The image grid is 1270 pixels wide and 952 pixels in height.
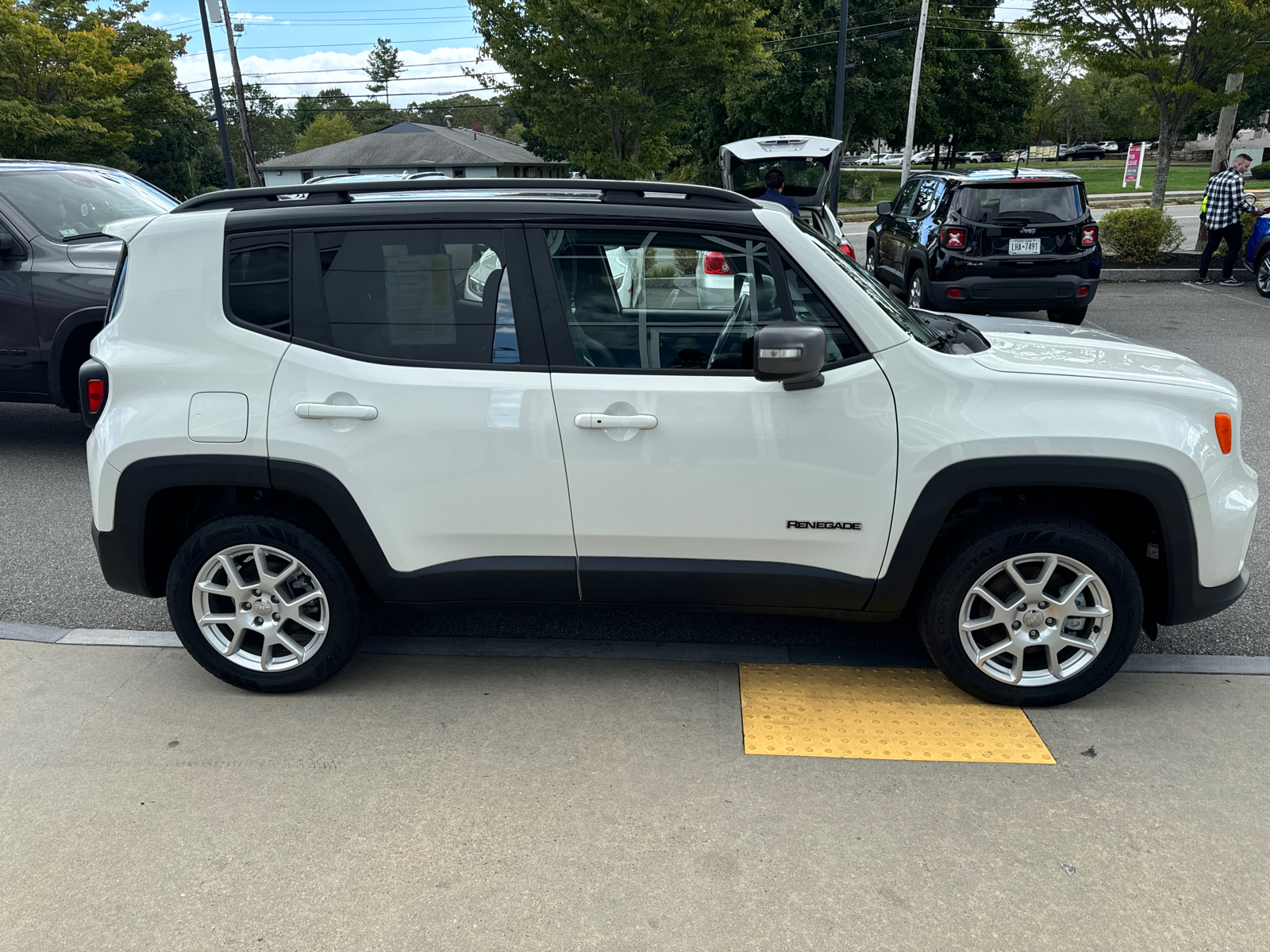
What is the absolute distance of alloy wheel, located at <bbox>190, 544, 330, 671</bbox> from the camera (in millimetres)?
3455

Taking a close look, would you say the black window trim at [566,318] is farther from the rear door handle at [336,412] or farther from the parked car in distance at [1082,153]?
the parked car in distance at [1082,153]

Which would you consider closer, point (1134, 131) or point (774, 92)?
point (774, 92)

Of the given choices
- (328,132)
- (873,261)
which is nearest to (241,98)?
(873,261)

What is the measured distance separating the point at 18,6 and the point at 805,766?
36.0 metres

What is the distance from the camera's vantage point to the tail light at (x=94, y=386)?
342cm

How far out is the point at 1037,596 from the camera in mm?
3248

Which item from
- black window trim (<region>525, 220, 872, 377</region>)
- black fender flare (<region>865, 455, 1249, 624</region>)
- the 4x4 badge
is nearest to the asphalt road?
black fender flare (<region>865, 455, 1249, 624</region>)

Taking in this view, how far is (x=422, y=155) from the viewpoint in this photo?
5828 cm

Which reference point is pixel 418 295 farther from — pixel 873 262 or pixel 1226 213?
pixel 1226 213

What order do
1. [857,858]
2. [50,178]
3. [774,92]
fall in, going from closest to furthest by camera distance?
[857,858] → [50,178] → [774,92]

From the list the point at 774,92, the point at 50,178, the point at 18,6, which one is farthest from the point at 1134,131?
the point at 50,178

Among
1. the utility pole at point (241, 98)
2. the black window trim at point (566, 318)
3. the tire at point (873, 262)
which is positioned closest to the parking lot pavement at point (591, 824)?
the black window trim at point (566, 318)

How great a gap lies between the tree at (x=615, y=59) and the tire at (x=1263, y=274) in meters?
10.7

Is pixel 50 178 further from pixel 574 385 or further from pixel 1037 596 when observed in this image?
pixel 1037 596
